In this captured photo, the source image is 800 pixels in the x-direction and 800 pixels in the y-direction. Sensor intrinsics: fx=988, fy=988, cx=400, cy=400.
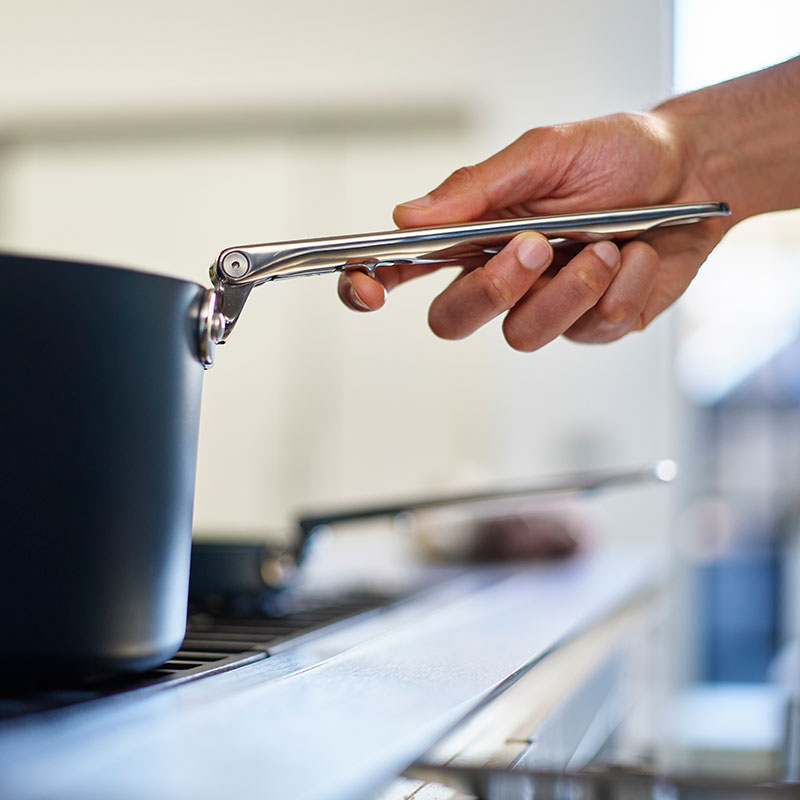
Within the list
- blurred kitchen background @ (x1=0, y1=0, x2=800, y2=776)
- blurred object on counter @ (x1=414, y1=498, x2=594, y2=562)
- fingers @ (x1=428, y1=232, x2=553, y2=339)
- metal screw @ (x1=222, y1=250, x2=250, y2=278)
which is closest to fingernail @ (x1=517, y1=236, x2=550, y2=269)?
fingers @ (x1=428, y1=232, x2=553, y2=339)

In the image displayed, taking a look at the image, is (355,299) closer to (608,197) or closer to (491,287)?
(491,287)

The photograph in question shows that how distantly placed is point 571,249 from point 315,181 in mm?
1985

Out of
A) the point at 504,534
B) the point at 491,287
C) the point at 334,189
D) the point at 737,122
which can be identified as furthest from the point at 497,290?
the point at 334,189

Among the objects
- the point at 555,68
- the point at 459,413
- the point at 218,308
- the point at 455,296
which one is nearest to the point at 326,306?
the point at 459,413

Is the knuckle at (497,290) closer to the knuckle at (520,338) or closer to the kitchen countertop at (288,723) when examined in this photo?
the knuckle at (520,338)

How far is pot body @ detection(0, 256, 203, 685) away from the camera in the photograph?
11.8 inches

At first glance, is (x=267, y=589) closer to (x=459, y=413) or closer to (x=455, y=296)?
(x=455, y=296)

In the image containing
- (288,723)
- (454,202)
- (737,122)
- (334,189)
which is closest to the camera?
(288,723)

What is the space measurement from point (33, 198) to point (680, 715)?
202 centimetres

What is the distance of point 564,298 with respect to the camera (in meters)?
0.54

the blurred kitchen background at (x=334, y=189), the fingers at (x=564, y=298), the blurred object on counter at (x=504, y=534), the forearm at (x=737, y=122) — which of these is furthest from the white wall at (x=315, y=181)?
the fingers at (x=564, y=298)

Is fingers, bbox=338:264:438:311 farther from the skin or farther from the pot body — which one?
the pot body

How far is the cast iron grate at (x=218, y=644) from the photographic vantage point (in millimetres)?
320

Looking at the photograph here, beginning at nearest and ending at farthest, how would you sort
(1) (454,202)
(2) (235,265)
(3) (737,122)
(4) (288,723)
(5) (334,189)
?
1. (4) (288,723)
2. (2) (235,265)
3. (1) (454,202)
4. (3) (737,122)
5. (5) (334,189)
